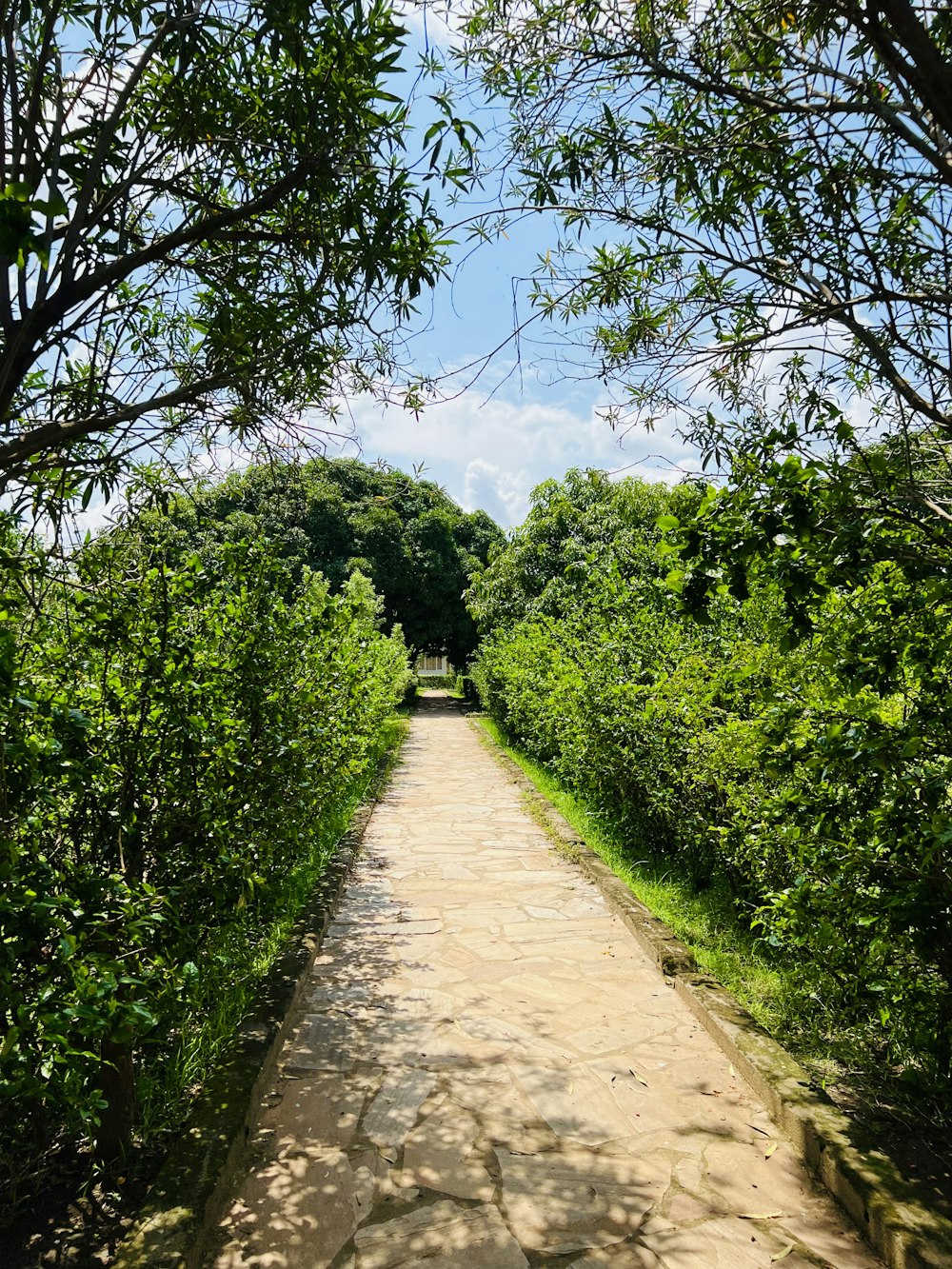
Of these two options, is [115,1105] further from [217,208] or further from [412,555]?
[412,555]

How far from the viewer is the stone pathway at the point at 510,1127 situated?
2533 mm

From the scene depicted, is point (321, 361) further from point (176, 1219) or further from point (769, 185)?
point (176, 1219)

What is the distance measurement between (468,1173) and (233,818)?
1.70 metres

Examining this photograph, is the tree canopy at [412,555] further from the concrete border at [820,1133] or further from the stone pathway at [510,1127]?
the concrete border at [820,1133]

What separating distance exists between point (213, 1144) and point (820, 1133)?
2123 millimetres

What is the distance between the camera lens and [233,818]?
143 inches

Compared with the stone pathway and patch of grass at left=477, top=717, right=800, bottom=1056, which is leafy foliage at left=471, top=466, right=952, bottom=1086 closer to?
patch of grass at left=477, top=717, right=800, bottom=1056

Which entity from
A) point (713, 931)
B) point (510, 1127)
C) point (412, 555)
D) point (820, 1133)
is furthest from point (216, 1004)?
point (412, 555)

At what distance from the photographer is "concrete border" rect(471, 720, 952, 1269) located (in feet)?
7.83

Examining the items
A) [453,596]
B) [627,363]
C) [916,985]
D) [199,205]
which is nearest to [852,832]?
[916,985]

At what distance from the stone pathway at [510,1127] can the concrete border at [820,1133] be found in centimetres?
7

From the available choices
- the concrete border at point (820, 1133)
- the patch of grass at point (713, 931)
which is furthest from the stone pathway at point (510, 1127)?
the patch of grass at point (713, 931)

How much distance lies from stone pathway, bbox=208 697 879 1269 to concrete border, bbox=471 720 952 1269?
0.07 metres

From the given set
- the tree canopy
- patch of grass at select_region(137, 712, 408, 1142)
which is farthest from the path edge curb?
the tree canopy
